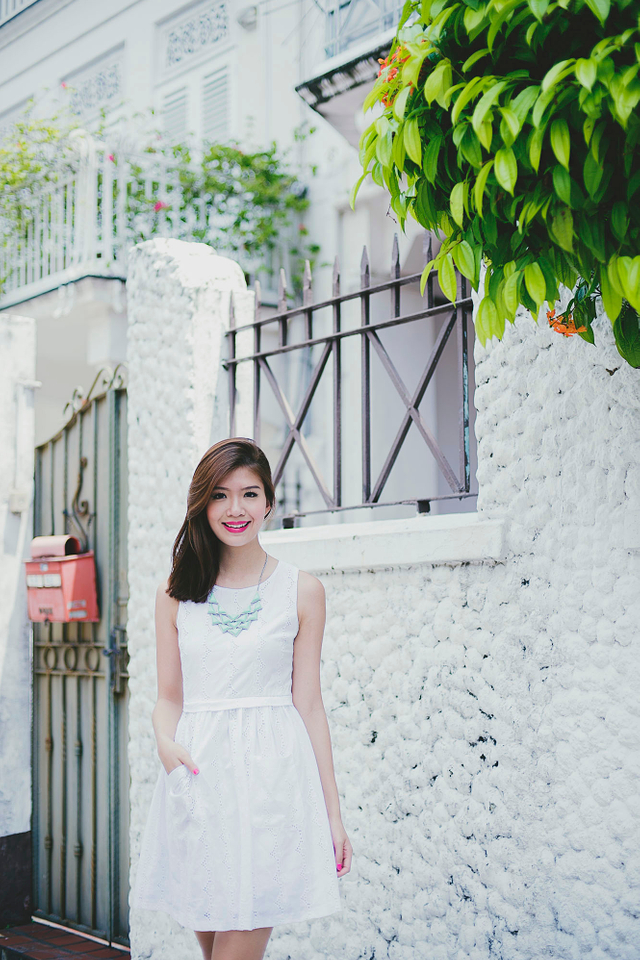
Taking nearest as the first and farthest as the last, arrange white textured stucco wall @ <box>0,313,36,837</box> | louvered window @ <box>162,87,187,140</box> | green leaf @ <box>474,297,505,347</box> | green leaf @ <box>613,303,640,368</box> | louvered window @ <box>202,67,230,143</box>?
green leaf @ <box>474,297,505,347</box>, green leaf @ <box>613,303,640,368</box>, white textured stucco wall @ <box>0,313,36,837</box>, louvered window @ <box>202,67,230,143</box>, louvered window @ <box>162,87,187,140</box>

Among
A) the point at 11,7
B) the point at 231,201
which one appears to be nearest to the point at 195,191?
the point at 231,201

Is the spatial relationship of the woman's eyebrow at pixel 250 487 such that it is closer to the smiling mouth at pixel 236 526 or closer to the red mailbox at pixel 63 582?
the smiling mouth at pixel 236 526

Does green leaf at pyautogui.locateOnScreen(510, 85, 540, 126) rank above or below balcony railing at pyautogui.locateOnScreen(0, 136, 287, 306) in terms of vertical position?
below

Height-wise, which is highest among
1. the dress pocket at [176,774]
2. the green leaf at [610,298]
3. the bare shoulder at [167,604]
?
the green leaf at [610,298]

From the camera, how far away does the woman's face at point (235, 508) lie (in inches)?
103

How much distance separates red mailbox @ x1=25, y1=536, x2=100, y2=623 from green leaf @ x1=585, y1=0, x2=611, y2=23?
Answer: 3815mm

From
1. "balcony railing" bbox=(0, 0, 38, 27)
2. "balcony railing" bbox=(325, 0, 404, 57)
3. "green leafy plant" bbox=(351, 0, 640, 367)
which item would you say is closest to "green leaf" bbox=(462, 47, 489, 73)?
"green leafy plant" bbox=(351, 0, 640, 367)

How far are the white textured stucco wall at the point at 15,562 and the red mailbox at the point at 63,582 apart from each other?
32 centimetres

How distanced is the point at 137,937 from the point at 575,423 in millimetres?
2764

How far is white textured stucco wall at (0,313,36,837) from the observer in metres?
5.29

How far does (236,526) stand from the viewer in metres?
2.63

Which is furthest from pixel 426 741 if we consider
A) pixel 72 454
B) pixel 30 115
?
pixel 30 115

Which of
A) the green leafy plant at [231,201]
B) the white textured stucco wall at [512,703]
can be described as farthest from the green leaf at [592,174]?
the green leafy plant at [231,201]

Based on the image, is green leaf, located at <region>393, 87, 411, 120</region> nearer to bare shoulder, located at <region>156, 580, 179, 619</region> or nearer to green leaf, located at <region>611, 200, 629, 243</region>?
green leaf, located at <region>611, 200, 629, 243</region>
